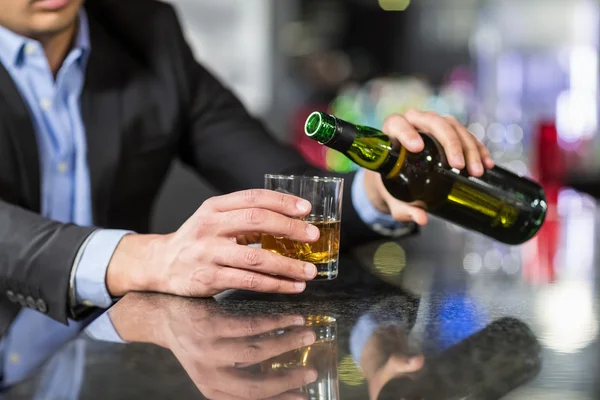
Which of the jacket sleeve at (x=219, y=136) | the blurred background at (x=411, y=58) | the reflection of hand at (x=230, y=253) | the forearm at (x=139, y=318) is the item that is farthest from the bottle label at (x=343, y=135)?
the blurred background at (x=411, y=58)

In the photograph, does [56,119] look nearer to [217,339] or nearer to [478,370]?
[217,339]

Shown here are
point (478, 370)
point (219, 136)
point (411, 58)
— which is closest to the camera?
point (478, 370)

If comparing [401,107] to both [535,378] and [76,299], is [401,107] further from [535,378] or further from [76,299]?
[535,378]

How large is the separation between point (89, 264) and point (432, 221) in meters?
0.90

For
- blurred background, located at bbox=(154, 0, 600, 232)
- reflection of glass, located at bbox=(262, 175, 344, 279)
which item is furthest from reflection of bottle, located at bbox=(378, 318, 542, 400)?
blurred background, located at bbox=(154, 0, 600, 232)

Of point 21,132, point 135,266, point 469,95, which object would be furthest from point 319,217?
point 469,95

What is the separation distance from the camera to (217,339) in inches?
27.5

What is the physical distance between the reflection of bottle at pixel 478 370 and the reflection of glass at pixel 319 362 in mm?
36

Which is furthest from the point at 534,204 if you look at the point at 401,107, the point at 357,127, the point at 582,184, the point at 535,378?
the point at 582,184

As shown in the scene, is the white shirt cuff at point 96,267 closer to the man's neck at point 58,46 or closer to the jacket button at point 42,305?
the jacket button at point 42,305

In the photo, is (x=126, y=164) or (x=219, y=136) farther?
(x=219, y=136)

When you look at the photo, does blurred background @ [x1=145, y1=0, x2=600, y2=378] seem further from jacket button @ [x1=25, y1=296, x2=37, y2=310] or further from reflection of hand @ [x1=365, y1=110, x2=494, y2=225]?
jacket button @ [x1=25, y1=296, x2=37, y2=310]

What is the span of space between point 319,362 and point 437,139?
1.52 feet

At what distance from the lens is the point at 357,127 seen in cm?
97
